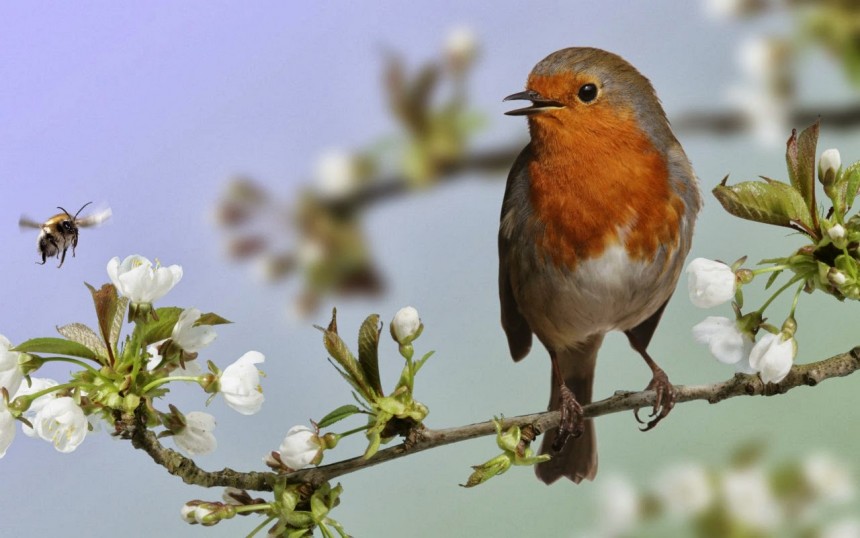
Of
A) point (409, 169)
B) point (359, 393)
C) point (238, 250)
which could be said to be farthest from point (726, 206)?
point (238, 250)

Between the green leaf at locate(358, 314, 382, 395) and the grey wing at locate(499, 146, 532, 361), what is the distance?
0.91ft

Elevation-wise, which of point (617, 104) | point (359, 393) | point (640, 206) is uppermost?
point (617, 104)

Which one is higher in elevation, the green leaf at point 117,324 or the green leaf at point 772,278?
the green leaf at point 117,324

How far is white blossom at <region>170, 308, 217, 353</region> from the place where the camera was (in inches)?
31.4

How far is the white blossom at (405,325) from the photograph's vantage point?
0.81 m

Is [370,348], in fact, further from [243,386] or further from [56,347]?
[56,347]

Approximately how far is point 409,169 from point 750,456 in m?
0.56

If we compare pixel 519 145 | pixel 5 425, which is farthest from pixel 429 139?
pixel 5 425

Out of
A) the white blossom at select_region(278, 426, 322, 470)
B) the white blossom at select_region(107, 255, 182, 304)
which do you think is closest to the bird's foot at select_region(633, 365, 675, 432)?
the white blossom at select_region(278, 426, 322, 470)

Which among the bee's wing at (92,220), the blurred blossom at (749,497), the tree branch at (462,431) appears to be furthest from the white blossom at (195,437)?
the blurred blossom at (749,497)

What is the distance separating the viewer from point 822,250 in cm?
86

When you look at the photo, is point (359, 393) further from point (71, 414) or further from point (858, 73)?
point (858, 73)

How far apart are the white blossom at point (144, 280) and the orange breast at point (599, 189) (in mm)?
379

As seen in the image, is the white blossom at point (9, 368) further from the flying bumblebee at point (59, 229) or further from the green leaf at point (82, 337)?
the flying bumblebee at point (59, 229)
